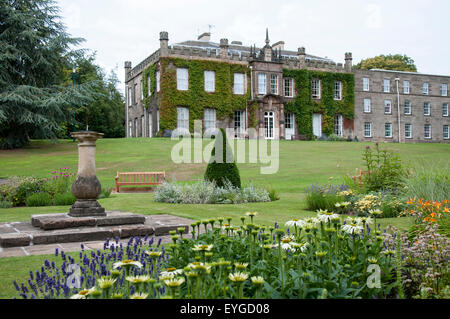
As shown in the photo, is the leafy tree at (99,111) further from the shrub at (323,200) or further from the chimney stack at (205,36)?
the shrub at (323,200)

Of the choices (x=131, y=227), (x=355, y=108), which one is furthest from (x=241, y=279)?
(x=355, y=108)

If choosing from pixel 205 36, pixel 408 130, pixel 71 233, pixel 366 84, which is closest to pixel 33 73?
pixel 205 36

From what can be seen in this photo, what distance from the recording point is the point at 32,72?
28.8m

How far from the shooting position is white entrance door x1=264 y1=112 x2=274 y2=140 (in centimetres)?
3516

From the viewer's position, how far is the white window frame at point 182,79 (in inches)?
1308

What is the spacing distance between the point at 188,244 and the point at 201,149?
2070cm

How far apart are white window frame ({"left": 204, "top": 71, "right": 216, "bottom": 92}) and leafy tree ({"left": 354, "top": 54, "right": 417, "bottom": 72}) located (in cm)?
2906

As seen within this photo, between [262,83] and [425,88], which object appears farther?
[425,88]

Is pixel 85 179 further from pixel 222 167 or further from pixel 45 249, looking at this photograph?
pixel 222 167

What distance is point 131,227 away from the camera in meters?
6.50

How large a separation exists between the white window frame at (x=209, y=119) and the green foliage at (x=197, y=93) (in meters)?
0.37

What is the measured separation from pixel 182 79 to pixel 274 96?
26.5ft

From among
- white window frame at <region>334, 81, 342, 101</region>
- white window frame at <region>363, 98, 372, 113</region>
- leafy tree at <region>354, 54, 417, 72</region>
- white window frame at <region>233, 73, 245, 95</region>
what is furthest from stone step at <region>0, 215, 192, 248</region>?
leafy tree at <region>354, 54, 417, 72</region>
